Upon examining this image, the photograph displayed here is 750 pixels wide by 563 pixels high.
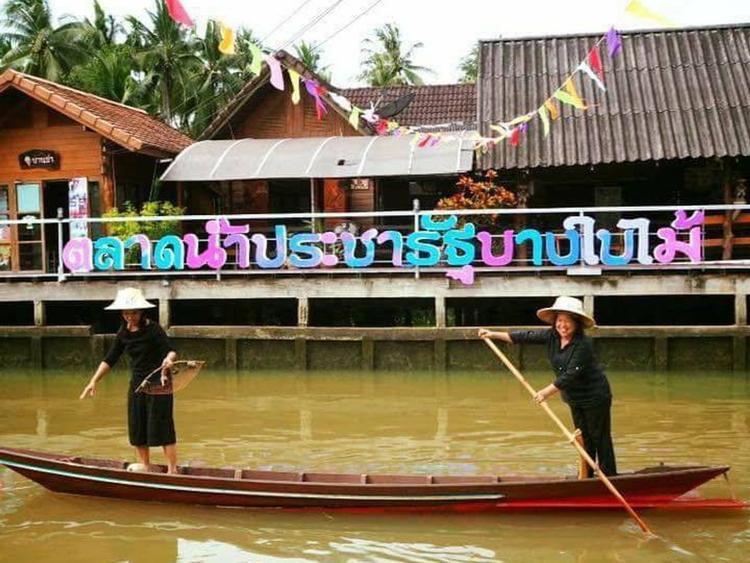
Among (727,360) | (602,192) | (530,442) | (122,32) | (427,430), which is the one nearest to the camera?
(530,442)

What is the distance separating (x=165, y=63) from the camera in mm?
34094

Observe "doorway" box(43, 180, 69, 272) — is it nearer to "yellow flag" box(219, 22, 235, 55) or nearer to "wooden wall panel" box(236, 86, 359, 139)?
"wooden wall panel" box(236, 86, 359, 139)

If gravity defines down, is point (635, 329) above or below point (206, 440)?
above

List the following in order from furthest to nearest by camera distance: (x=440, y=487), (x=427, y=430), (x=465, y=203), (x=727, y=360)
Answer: (x=465, y=203), (x=727, y=360), (x=427, y=430), (x=440, y=487)

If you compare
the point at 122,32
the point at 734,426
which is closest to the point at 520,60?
the point at 734,426

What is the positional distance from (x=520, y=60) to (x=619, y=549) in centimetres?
1251

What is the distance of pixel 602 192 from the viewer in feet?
55.0

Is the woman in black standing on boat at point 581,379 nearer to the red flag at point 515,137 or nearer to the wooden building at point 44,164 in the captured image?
the red flag at point 515,137

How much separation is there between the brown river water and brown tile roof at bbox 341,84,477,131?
35.2 ft

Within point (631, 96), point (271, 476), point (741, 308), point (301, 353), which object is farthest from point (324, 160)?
point (271, 476)

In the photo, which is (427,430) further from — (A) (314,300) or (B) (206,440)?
(A) (314,300)

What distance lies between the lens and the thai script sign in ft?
42.7

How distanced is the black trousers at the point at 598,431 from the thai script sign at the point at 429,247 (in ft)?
21.0

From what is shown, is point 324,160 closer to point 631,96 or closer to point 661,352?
point 631,96
